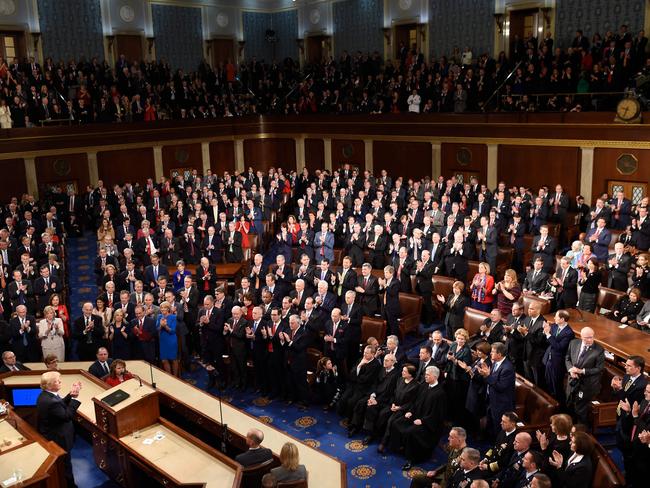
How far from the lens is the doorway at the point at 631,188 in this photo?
14672mm

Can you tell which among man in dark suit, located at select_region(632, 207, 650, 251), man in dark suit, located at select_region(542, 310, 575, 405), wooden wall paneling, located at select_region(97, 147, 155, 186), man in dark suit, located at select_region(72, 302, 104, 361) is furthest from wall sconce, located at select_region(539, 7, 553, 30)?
man in dark suit, located at select_region(72, 302, 104, 361)

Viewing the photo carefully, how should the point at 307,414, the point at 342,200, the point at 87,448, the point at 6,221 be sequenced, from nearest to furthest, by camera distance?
the point at 87,448 < the point at 307,414 < the point at 6,221 < the point at 342,200

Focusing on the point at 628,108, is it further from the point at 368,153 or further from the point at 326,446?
the point at 326,446

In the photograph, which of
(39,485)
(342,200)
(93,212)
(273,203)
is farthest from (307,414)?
(93,212)

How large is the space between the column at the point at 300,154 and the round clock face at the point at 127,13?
7.97 metres

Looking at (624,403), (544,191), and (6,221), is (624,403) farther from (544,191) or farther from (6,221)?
(6,221)

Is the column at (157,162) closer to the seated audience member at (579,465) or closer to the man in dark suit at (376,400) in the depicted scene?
the man in dark suit at (376,400)

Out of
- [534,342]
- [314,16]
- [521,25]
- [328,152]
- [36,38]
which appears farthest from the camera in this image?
[314,16]

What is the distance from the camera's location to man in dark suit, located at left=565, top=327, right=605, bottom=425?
7.21 metres

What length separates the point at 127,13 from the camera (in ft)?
78.4

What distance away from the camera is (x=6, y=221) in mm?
13688

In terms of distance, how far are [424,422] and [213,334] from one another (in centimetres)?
373

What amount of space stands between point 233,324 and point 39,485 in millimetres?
3914

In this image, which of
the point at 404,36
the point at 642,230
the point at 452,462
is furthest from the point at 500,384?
the point at 404,36
